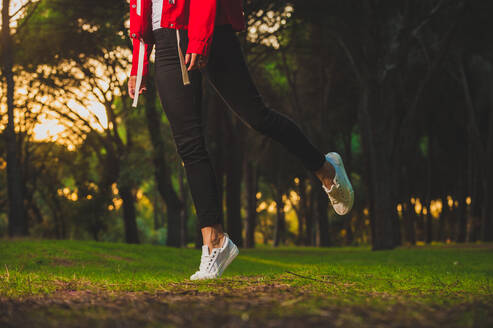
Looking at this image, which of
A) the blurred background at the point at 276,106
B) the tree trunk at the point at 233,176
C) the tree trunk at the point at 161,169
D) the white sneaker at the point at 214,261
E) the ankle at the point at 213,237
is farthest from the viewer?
the tree trunk at the point at 233,176

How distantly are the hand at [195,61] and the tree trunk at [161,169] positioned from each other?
1791 cm

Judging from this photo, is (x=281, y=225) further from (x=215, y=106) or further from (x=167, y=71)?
(x=167, y=71)

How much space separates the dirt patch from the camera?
1889mm

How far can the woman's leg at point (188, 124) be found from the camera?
4.23 meters

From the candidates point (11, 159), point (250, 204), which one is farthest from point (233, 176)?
point (11, 159)

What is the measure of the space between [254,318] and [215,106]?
21.8 m

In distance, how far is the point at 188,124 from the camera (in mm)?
4242

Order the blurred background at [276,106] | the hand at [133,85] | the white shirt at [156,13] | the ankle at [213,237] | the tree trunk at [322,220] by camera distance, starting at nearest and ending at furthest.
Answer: the ankle at [213,237] < the white shirt at [156,13] < the hand at [133,85] < the blurred background at [276,106] < the tree trunk at [322,220]

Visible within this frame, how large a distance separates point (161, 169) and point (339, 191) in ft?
63.5

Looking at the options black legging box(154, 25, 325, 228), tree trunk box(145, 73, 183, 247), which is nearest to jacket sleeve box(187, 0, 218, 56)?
black legging box(154, 25, 325, 228)

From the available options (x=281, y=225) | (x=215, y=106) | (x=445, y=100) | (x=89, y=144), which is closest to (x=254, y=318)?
(x=215, y=106)

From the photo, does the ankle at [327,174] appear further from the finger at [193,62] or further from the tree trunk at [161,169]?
the tree trunk at [161,169]

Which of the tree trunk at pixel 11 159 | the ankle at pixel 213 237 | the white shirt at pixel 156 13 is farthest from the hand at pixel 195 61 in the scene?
the tree trunk at pixel 11 159

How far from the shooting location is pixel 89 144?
1070 inches
